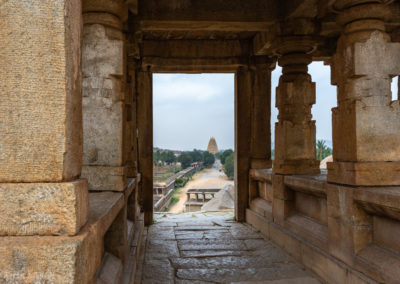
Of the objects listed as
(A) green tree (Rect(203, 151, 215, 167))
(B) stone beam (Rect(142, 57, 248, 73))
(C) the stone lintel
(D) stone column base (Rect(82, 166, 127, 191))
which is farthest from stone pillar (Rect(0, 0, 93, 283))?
(A) green tree (Rect(203, 151, 215, 167))

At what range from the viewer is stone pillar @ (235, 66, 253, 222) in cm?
684

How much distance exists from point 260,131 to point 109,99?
401 centimetres

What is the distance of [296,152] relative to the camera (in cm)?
506

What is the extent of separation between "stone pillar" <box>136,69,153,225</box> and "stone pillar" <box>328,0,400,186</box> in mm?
4243

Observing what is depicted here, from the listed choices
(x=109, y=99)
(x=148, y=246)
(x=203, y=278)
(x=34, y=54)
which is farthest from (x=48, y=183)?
(x=148, y=246)

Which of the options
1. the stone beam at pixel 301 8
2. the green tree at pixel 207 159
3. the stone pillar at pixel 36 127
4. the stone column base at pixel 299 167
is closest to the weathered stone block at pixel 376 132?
the stone column base at pixel 299 167

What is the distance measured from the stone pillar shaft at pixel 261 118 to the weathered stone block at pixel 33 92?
549 cm

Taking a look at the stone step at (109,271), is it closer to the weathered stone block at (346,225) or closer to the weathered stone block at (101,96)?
the weathered stone block at (101,96)

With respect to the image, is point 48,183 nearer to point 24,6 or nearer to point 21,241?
point 21,241

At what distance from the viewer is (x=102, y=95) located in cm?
343

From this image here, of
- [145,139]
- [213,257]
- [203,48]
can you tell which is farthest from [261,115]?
[213,257]

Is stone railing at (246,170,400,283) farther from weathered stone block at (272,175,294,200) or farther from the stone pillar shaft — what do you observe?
the stone pillar shaft

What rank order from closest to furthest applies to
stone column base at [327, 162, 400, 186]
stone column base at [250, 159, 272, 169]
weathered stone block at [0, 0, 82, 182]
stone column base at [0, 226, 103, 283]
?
stone column base at [0, 226, 103, 283], weathered stone block at [0, 0, 82, 182], stone column base at [327, 162, 400, 186], stone column base at [250, 159, 272, 169]

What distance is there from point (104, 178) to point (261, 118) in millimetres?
4217
